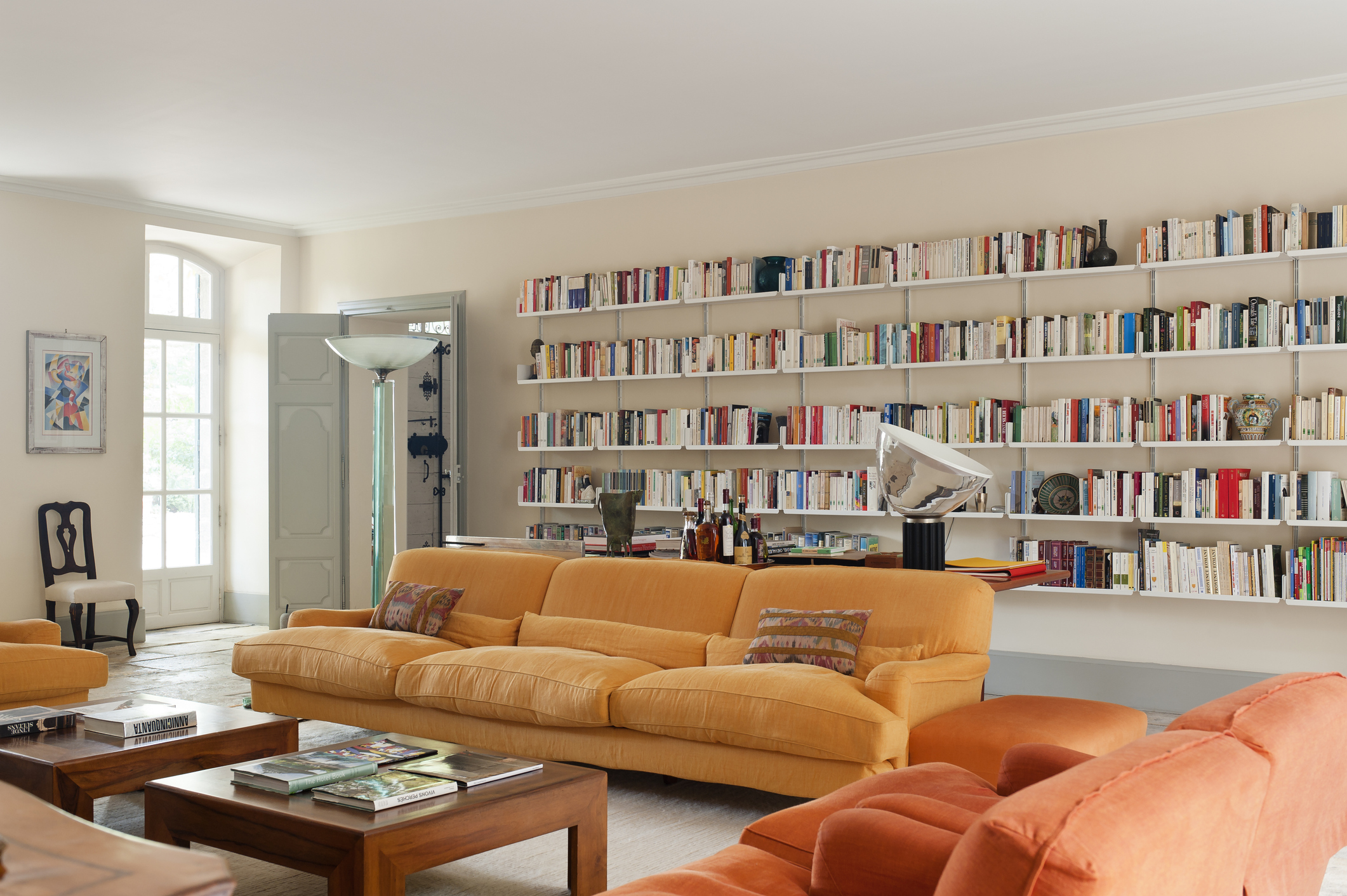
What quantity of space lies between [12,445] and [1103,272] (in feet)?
22.3

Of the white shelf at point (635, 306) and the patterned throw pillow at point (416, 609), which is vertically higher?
the white shelf at point (635, 306)

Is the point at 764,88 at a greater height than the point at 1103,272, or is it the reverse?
the point at 764,88

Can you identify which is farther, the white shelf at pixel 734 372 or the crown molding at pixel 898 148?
the white shelf at pixel 734 372

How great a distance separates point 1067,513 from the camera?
5.84 metres

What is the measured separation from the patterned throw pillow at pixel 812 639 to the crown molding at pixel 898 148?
3293 millimetres

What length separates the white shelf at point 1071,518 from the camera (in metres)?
5.68

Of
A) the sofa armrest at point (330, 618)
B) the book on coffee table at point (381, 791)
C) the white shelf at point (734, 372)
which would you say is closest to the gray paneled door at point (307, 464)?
the white shelf at point (734, 372)

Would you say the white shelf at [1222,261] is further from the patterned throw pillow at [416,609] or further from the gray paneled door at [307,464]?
the gray paneled door at [307,464]

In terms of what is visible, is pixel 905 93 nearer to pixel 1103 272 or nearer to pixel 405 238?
pixel 1103 272

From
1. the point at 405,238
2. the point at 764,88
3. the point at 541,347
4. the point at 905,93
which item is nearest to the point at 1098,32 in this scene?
the point at 905,93

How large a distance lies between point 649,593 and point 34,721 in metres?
2.26

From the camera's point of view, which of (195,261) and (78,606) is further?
(195,261)

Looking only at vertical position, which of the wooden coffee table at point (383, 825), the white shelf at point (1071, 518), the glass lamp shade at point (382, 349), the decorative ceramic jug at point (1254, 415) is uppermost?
the glass lamp shade at point (382, 349)

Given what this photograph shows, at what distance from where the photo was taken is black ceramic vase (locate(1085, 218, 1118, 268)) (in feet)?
18.9
